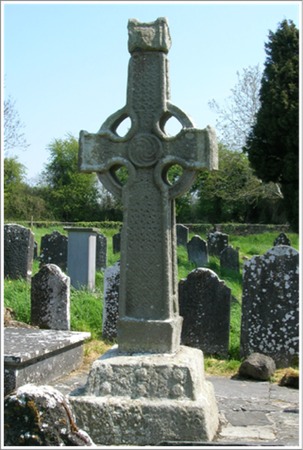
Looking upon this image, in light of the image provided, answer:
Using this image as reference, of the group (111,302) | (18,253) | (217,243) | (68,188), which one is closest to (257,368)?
(111,302)

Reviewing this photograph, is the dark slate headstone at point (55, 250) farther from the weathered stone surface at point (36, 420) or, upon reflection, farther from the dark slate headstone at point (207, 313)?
the weathered stone surface at point (36, 420)

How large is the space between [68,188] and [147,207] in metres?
51.0

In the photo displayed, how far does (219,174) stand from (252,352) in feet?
73.3

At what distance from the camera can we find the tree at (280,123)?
66.1 feet

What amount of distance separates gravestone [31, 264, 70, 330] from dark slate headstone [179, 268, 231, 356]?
1551 millimetres

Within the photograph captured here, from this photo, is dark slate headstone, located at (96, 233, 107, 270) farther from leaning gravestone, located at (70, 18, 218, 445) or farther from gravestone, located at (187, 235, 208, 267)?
leaning gravestone, located at (70, 18, 218, 445)

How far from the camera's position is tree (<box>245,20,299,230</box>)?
20.1 meters

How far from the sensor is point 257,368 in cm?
682

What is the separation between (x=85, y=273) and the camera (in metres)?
11.9

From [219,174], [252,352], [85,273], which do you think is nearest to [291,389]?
[252,352]

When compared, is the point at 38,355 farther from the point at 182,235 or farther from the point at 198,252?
the point at 182,235

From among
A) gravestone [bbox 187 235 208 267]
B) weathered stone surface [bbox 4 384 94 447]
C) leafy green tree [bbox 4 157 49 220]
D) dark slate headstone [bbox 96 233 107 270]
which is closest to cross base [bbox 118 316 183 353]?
weathered stone surface [bbox 4 384 94 447]

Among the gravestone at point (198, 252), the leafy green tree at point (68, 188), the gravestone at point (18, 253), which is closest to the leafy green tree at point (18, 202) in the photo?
the leafy green tree at point (68, 188)

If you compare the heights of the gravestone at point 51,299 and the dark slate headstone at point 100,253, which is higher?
the dark slate headstone at point 100,253
